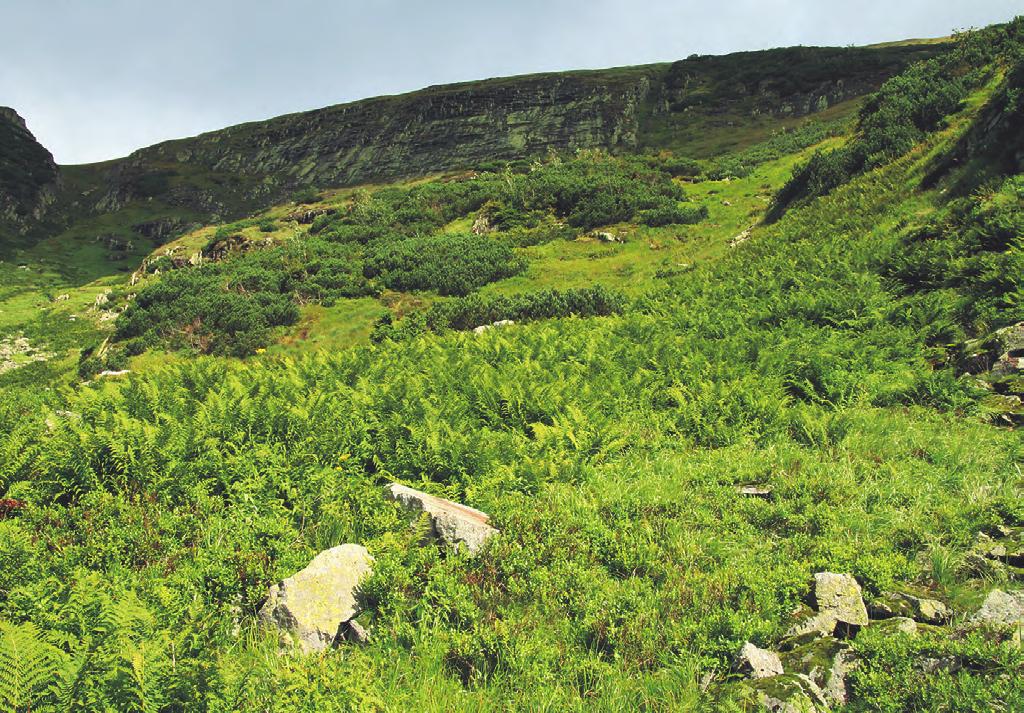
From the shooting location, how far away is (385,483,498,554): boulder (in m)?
5.14

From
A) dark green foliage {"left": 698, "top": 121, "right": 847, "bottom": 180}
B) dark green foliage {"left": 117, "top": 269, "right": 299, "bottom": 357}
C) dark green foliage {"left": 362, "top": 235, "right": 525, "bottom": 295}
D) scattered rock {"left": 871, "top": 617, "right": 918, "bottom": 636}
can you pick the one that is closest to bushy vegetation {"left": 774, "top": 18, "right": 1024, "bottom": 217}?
dark green foliage {"left": 698, "top": 121, "right": 847, "bottom": 180}

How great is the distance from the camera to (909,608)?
4020 mm

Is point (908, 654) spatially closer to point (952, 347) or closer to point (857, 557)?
point (857, 557)

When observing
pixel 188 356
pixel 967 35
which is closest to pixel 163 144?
pixel 188 356

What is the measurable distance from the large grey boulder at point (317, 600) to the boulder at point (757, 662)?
2920mm

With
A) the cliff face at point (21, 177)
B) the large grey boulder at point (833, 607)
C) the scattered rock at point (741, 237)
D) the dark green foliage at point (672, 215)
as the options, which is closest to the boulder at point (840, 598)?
the large grey boulder at point (833, 607)

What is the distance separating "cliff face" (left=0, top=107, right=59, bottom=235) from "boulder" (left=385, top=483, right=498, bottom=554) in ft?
318

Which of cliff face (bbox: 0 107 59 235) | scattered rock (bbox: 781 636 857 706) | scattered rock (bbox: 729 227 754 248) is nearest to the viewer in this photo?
scattered rock (bbox: 781 636 857 706)

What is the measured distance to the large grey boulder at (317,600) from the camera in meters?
4.18

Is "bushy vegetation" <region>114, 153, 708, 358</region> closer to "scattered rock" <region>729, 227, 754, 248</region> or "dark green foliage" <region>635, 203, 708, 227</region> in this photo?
A: "dark green foliage" <region>635, 203, 708, 227</region>

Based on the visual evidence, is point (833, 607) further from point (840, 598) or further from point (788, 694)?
point (788, 694)

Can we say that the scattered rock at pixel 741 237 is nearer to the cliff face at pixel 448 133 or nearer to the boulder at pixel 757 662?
the boulder at pixel 757 662

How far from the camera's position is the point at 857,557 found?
→ 4.63m

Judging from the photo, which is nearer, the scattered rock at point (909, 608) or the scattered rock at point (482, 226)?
the scattered rock at point (909, 608)
